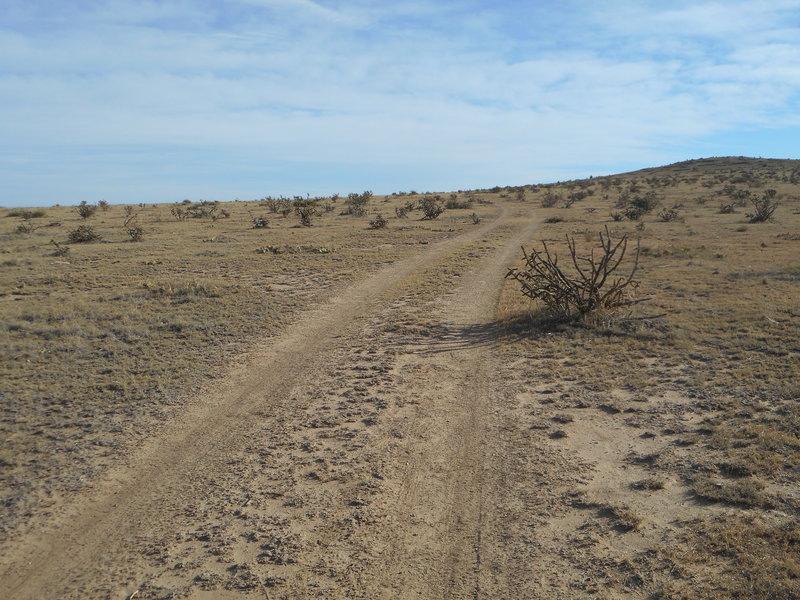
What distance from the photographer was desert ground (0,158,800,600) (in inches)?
169

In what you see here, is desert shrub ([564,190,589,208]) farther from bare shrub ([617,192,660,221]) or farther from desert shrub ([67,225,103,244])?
Answer: desert shrub ([67,225,103,244])

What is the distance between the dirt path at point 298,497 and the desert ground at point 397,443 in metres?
0.02

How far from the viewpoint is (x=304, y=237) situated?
2589cm

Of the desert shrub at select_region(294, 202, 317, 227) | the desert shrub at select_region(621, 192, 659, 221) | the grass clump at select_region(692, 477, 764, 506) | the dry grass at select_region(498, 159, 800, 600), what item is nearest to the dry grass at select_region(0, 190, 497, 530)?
the desert shrub at select_region(294, 202, 317, 227)

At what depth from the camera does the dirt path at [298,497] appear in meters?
4.25

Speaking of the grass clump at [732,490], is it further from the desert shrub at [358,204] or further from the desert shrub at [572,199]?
the desert shrub at [572,199]

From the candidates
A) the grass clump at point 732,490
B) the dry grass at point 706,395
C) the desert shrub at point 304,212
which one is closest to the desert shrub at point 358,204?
the desert shrub at point 304,212

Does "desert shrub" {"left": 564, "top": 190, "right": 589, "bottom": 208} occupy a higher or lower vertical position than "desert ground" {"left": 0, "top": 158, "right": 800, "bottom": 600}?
higher

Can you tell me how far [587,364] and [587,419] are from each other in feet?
6.60

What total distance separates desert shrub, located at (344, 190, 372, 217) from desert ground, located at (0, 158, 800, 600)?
2301 centimetres

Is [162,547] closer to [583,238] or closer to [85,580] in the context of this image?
[85,580]

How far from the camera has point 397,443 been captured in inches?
250

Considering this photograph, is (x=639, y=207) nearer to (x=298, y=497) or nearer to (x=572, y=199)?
(x=572, y=199)

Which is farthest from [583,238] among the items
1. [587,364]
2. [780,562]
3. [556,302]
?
[780,562]
